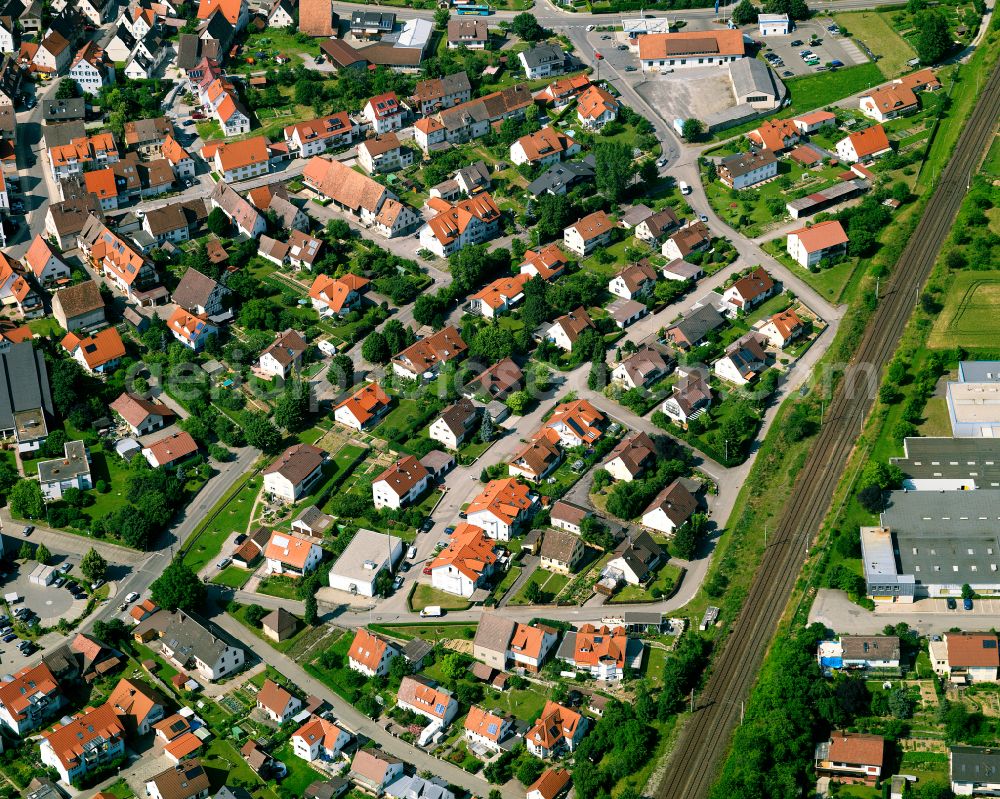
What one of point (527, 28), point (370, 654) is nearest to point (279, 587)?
point (370, 654)

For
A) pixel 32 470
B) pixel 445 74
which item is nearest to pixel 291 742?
pixel 32 470

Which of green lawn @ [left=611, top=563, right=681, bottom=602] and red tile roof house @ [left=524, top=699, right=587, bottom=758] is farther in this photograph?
green lawn @ [left=611, top=563, right=681, bottom=602]

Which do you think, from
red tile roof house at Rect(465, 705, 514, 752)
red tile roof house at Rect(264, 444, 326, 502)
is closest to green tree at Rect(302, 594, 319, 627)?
red tile roof house at Rect(264, 444, 326, 502)

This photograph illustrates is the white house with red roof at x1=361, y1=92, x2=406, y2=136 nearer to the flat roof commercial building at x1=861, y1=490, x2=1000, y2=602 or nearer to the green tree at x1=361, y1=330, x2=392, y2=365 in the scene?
the green tree at x1=361, y1=330, x2=392, y2=365

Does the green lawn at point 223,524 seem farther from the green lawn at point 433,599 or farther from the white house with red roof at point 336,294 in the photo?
the white house with red roof at point 336,294

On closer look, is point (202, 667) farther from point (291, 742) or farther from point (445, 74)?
point (445, 74)

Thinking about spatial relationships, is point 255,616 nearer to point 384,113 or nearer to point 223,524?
point 223,524
